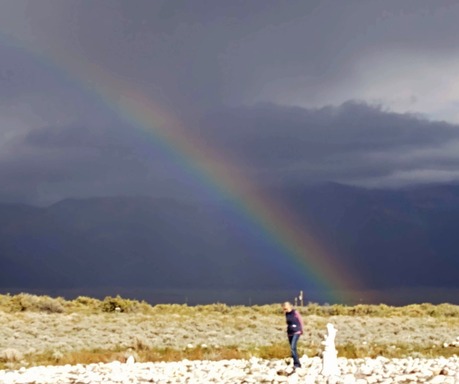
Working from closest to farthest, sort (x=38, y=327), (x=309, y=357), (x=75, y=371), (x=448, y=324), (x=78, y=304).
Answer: (x=75, y=371)
(x=309, y=357)
(x=38, y=327)
(x=448, y=324)
(x=78, y=304)

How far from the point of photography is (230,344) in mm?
36094

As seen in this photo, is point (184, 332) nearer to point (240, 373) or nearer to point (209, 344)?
point (209, 344)

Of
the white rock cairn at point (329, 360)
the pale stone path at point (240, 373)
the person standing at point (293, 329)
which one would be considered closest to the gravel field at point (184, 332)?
the pale stone path at point (240, 373)

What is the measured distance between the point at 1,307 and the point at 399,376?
5330 cm

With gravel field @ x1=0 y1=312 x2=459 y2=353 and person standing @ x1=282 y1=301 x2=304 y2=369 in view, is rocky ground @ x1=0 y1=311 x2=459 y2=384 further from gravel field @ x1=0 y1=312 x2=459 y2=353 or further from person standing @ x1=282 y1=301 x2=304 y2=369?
person standing @ x1=282 y1=301 x2=304 y2=369

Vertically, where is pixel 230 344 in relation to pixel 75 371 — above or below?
above

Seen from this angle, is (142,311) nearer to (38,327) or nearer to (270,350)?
(38,327)

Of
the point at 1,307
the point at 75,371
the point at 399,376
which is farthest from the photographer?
the point at 1,307

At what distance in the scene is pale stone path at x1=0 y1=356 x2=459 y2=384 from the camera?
20781mm

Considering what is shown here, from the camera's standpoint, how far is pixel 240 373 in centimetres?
2405

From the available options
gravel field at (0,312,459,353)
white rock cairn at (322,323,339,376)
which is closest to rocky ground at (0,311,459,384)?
gravel field at (0,312,459,353)

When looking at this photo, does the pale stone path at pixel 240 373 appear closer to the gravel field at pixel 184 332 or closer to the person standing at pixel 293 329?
the person standing at pixel 293 329

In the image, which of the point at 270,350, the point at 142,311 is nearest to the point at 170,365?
the point at 270,350

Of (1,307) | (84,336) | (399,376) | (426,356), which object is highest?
(1,307)
